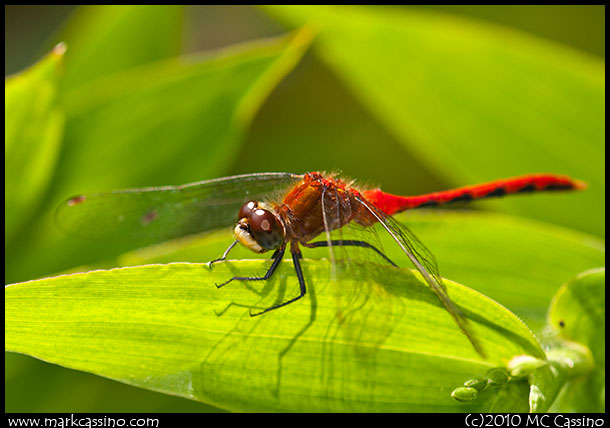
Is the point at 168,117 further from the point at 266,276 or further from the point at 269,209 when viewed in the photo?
the point at 266,276

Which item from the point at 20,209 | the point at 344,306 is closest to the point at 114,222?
the point at 20,209

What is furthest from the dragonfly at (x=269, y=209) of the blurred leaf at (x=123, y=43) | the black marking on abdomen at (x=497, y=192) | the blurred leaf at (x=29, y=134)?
the blurred leaf at (x=123, y=43)

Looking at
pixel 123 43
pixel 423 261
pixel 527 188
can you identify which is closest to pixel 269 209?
pixel 423 261

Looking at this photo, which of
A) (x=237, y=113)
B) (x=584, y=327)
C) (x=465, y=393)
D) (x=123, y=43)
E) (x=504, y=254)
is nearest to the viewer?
(x=465, y=393)

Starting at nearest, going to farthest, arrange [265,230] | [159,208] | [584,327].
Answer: [584,327]
[265,230]
[159,208]

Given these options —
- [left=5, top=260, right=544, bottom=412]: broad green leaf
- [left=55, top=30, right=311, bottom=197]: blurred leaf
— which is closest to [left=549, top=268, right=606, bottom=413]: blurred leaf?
[left=5, top=260, right=544, bottom=412]: broad green leaf

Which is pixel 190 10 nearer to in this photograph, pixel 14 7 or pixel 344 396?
pixel 14 7
